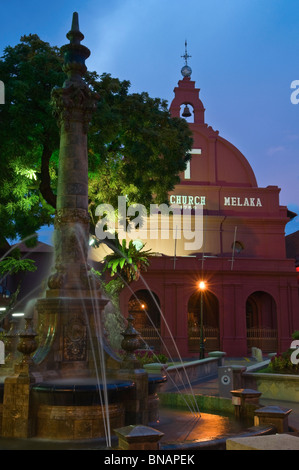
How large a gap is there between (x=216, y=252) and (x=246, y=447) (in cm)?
3027

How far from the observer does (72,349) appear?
8.86 m

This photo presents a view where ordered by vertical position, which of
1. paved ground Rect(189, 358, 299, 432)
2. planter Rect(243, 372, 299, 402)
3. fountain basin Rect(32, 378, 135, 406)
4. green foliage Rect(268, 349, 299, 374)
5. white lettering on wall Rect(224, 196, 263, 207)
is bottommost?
paved ground Rect(189, 358, 299, 432)

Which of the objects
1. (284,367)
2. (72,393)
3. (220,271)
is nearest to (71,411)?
(72,393)

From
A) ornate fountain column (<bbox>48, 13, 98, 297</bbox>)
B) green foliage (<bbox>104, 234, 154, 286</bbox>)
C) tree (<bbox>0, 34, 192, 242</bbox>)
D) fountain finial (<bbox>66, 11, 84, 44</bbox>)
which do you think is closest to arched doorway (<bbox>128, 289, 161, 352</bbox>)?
green foliage (<bbox>104, 234, 154, 286</bbox>)

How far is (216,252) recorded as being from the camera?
1319 inches

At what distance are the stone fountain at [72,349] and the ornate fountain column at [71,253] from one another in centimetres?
2

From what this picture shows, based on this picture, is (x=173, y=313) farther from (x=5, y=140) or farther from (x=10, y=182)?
(x=5, y=140)

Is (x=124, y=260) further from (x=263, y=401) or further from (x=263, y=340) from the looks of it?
(x=263, y=340)

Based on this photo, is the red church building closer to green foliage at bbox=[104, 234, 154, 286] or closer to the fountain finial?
→ green foliage at bbox=[104, 234, 154, 286]

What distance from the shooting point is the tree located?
51.8ft

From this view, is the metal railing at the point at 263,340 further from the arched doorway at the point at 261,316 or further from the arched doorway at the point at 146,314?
the arched doorway at the point at 146,314

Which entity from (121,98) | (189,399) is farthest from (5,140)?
(189,399)

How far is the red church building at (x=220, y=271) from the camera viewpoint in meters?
28.9

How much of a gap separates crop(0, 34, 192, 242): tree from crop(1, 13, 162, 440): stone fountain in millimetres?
5173
